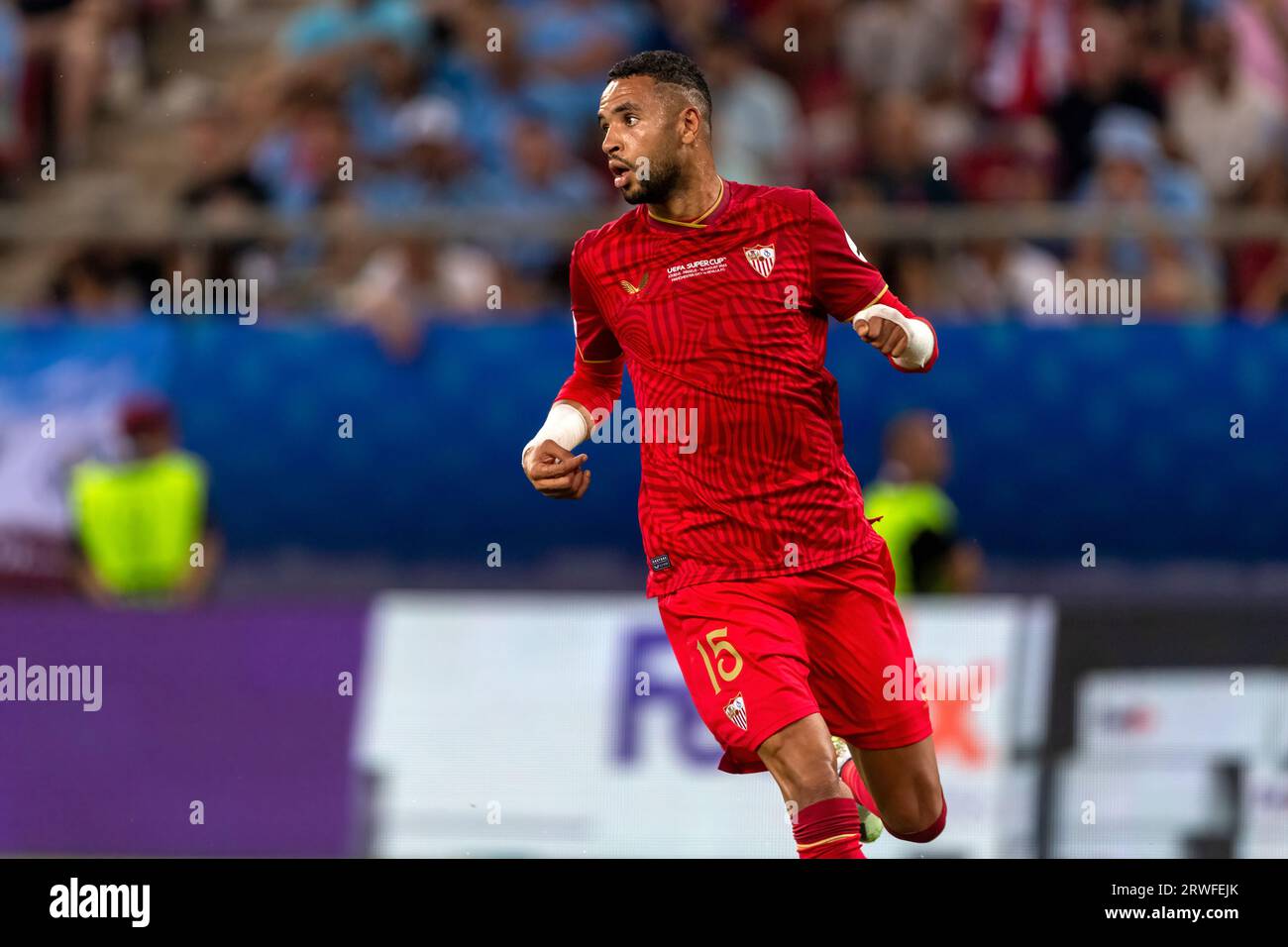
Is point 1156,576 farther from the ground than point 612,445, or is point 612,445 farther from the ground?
point 612,445

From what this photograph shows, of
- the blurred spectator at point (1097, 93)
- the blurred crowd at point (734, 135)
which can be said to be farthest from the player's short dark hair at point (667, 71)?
the blurred spectator at point (1097, 93)

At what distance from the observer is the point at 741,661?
21.4 ft

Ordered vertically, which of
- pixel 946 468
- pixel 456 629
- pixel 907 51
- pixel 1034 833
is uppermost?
pixel 907 51

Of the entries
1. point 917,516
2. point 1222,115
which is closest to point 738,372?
point 917,516

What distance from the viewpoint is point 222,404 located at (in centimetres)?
1212

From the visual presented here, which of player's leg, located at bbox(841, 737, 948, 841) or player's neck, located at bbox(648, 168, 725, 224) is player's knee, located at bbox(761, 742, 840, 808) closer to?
player's leg, located at bbox(841, 737, 948, 841)

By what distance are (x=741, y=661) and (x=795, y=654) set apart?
181mm

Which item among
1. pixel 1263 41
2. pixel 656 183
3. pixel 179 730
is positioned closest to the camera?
pixel 656 183

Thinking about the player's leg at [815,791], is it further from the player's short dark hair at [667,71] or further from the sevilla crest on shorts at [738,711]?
the player's short dark hair at [667,71]

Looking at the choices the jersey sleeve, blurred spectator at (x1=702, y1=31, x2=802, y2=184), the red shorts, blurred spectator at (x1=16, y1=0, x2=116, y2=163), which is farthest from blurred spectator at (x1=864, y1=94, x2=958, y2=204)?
the red shorts

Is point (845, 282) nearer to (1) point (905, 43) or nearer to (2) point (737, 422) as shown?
(2) point (737, 422)

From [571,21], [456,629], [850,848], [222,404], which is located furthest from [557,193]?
[850,848]
